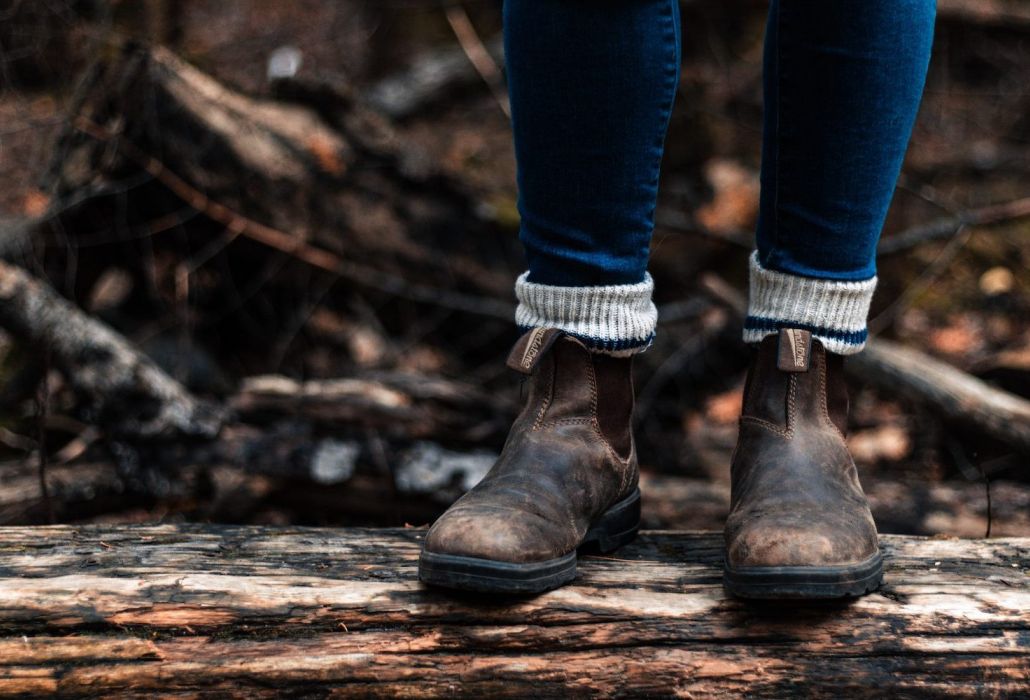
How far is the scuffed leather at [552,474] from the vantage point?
1.11 m

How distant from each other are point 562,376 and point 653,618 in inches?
14.5

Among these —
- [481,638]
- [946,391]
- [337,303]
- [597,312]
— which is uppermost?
[337,303]

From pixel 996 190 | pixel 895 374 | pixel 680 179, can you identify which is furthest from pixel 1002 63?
pixel 895 374

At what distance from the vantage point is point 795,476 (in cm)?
122

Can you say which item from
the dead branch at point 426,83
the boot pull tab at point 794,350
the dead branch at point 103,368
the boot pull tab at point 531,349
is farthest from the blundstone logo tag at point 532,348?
the dead branch at point 426,83

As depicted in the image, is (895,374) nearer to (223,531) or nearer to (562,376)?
(562,376)

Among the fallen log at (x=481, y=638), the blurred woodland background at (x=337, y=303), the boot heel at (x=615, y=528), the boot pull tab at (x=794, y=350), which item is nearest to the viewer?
the fallen log at (x=481, y=638)

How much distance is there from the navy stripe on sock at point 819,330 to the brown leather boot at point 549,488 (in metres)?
0.21

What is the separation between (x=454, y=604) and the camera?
1.12 metres

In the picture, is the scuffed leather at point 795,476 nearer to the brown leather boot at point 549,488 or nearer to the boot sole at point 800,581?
the boot sole at point 800,581

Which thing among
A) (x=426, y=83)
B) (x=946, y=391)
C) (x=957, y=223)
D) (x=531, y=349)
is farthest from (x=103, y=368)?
(x=957, y=223)

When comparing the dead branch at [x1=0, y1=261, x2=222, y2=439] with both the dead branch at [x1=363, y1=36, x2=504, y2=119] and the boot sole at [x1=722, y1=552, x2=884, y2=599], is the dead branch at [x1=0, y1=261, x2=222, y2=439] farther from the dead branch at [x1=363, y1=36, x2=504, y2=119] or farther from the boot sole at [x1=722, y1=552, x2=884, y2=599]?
the dead branch at [x1=363, y1=36, x2=504, y2=119]

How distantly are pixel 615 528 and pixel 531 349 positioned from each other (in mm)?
335

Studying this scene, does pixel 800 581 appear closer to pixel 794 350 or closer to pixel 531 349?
pixel 794 350
